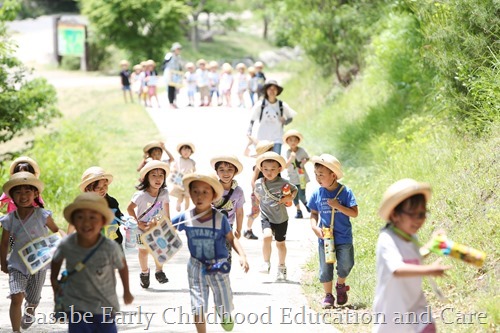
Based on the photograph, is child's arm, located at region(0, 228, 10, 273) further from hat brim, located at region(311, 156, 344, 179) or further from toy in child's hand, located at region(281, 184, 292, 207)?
toy in child's hand, located at region(281, 184, 292, 207)

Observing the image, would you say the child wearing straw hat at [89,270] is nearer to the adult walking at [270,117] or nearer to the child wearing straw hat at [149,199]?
the child wearing straw hat at [149,199]

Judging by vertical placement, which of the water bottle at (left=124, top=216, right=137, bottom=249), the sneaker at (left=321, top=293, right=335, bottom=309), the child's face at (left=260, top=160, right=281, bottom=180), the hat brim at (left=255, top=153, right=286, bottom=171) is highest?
the hat brim at (left=255, top=153, right=286, bottom=171)

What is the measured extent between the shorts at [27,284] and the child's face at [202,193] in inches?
61.9

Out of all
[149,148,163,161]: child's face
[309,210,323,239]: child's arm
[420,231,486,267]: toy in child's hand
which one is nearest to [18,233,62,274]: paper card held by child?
[309,210,323,239]: child's arm

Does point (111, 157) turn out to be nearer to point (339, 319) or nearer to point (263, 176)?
point (263, 176)

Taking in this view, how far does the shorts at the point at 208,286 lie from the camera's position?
7.96m

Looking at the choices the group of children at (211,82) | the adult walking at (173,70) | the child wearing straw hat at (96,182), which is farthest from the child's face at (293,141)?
the adult walking at (173,70)

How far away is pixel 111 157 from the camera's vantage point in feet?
78.2

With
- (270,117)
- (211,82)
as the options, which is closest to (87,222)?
(270,117)

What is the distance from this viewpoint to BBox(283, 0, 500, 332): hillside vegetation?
958cm

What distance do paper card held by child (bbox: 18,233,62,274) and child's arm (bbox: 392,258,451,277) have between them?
3322 millimetres

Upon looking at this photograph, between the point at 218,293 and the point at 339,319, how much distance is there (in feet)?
5.23

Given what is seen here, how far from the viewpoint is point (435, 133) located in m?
15.1

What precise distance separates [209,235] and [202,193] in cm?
35
